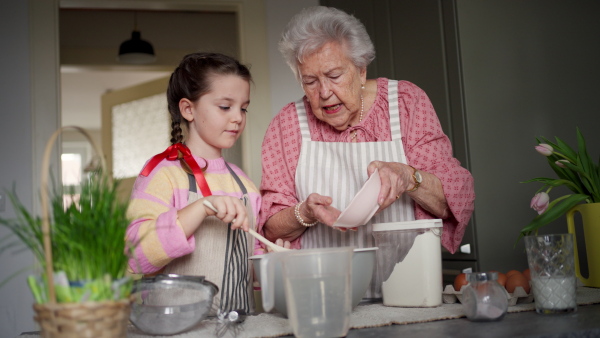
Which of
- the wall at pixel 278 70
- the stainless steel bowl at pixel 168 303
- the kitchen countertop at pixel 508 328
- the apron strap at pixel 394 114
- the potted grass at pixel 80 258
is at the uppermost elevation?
the wall at pixel 278 70

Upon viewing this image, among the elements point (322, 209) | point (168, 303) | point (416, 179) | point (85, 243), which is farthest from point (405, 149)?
point (85, 243)

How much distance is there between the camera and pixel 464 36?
2.16m

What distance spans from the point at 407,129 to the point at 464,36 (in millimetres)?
722

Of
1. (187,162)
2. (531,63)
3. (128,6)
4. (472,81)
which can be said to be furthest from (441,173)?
(128,6)

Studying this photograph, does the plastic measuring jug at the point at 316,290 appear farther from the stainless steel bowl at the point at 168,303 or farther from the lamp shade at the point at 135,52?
the lamp shade at the point at 135,52

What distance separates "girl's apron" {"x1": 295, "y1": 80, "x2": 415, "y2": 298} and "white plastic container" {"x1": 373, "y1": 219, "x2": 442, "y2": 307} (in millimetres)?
386

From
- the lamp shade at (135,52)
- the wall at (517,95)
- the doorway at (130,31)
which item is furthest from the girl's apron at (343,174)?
the doorway at (130,31)

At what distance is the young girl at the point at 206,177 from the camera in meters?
1.34

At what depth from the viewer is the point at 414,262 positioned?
1.18m

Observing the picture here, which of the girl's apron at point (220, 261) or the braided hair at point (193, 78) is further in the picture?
the braided hair at point (193, 78)

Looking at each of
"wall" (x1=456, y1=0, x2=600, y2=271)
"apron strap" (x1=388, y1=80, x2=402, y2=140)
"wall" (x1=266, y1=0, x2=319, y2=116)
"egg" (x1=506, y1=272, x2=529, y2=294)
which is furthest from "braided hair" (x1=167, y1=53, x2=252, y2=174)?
"wall" (x1=266, y1=0, x2=319, y2=116)

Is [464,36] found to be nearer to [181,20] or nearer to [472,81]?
[472,81]

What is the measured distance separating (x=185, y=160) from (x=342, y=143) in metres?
0.45

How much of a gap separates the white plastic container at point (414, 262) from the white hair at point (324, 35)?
1.84 ft
